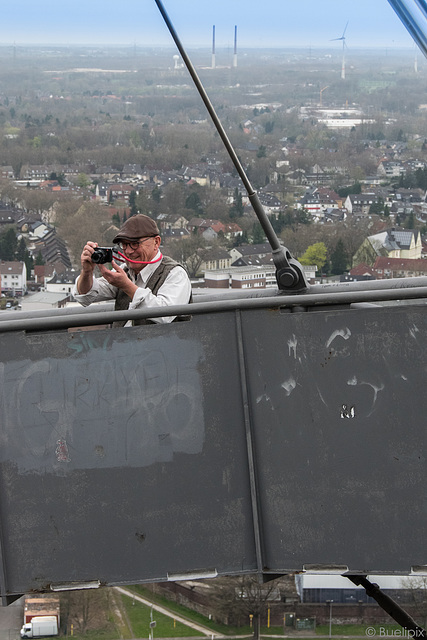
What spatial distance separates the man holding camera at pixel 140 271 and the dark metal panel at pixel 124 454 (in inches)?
15.7

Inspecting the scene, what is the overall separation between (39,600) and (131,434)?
5818cm

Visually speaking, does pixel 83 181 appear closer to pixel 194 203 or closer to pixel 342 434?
pixel 194 203

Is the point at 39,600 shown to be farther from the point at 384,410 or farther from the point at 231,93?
the point at 384,410

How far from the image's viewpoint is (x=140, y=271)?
3941 millimetres

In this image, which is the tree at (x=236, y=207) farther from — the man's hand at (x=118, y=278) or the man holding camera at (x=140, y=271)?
the man's hand at (x=118, y=278)

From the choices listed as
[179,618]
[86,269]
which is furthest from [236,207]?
[179,618]

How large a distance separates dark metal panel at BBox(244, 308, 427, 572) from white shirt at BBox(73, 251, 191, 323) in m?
0.46

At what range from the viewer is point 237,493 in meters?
3.29

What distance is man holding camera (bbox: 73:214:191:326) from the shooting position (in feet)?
12.2

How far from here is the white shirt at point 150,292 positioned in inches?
139

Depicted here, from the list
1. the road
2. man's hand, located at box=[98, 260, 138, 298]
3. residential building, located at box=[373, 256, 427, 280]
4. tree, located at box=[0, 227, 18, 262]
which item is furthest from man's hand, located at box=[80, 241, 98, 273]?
the road

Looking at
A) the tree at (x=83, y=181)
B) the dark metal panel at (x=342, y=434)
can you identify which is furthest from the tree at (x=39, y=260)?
the tree at (x=83, y=181)

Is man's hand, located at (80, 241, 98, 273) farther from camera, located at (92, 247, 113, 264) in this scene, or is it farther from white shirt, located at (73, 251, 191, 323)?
white shirt, located at (73, 251, 191, 323)

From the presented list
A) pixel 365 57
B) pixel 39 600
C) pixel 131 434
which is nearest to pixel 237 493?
pixel 131 434
